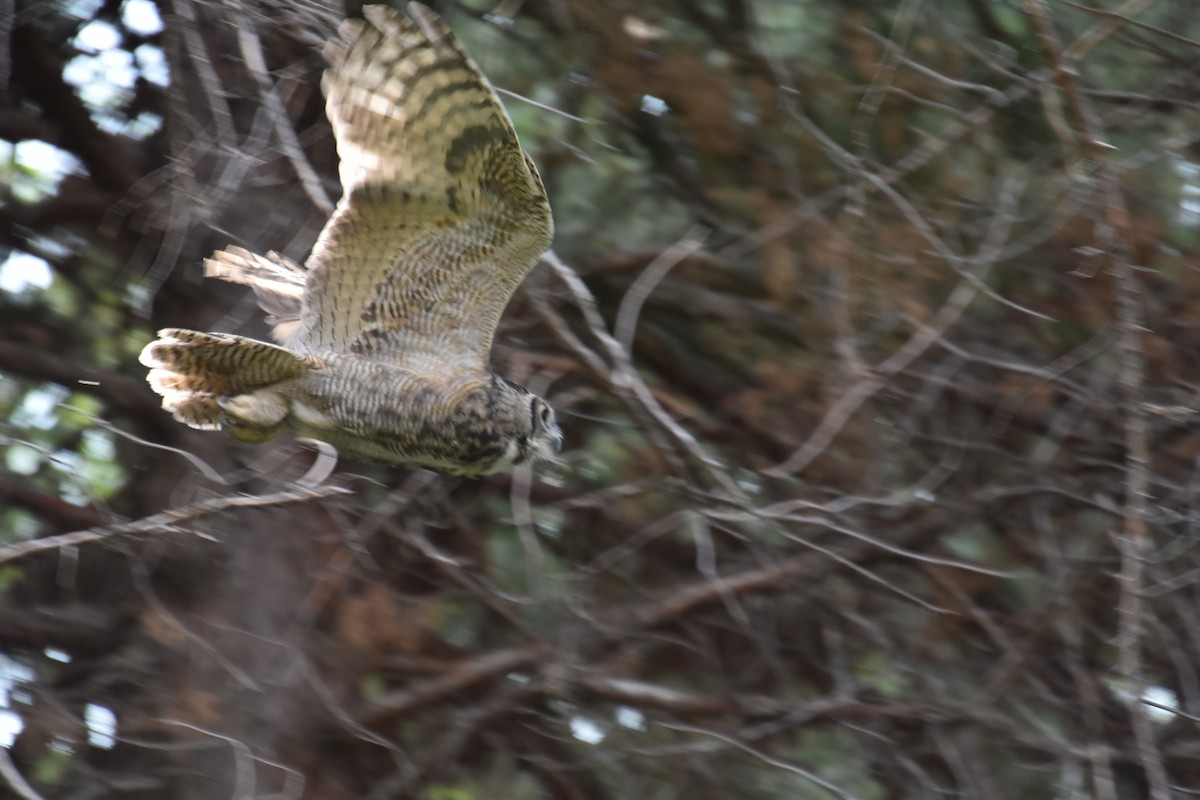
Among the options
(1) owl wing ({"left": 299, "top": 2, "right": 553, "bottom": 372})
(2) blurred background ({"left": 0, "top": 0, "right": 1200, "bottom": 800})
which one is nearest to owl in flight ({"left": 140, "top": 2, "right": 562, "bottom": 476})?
(1) owl wing ({"left": 299, "top": 2, "right": 553, "bottom": 372})

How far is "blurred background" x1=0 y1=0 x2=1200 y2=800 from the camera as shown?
4.46 meters

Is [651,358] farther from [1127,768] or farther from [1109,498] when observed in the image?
[1127,768]

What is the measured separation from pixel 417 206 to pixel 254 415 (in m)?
0.64

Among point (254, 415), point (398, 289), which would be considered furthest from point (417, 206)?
point (254, 415)

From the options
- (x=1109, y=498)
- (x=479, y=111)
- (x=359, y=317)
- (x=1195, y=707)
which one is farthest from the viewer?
(x=1109, y=498)

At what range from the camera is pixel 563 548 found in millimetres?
4789

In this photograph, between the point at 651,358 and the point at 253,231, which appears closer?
the point at 253,231

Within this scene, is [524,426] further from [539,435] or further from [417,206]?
[417,206]

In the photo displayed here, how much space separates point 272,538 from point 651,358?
1.37 metres

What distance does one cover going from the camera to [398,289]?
351 cm

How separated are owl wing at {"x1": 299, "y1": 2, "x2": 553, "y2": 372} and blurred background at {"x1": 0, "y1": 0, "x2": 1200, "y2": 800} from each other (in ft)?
2.62

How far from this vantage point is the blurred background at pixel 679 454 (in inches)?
175

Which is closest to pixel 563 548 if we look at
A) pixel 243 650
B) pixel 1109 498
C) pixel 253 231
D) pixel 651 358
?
pixel 651 358

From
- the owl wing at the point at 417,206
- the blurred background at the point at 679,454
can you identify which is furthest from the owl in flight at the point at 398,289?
the blurred background at the point at 679,454
